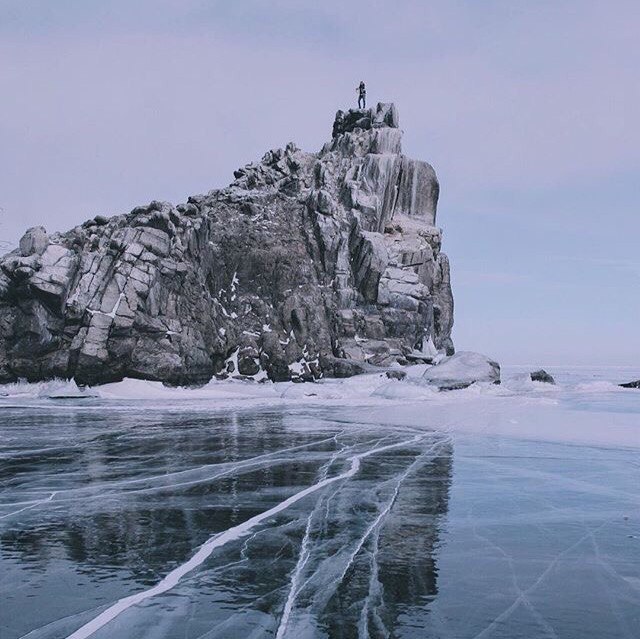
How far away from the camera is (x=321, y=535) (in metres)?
7.40

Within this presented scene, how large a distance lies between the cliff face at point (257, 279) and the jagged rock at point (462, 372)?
5659 millimetres

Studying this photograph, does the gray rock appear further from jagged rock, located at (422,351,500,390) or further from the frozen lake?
jagged rock, located at (422,351,500,390)

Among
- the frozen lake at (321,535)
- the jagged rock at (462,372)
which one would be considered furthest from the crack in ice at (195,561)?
the jagged rock at (462,372)

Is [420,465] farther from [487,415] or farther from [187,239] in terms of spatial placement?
[187,239]

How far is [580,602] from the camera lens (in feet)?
17.8

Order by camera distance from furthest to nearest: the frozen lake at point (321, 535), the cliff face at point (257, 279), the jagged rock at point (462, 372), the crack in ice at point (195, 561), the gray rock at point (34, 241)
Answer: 1. the jagged rock at point (462, 372)
2. the gray rock at point (34, 241)
3. the cliff face at point (257, 279)
4. the frozen lake at point (321, 535)
5. the crack in ice at point (195, 561)

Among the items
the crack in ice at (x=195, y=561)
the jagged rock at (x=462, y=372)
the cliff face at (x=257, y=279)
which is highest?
the cliff face at (x=257, y=279)

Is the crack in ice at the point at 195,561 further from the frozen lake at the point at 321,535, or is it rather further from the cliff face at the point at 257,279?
the cliff face at the point at 257,279

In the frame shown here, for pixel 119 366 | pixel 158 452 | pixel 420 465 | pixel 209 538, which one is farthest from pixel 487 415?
pixel 119 366

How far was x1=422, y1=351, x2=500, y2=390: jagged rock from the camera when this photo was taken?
120 ft

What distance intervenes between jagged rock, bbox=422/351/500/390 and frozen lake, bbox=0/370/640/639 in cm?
1924

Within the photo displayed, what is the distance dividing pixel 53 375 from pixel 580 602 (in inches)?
1317

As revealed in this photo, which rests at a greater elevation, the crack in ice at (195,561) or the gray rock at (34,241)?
the gray rock at (34,241)

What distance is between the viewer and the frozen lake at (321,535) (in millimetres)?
5059
